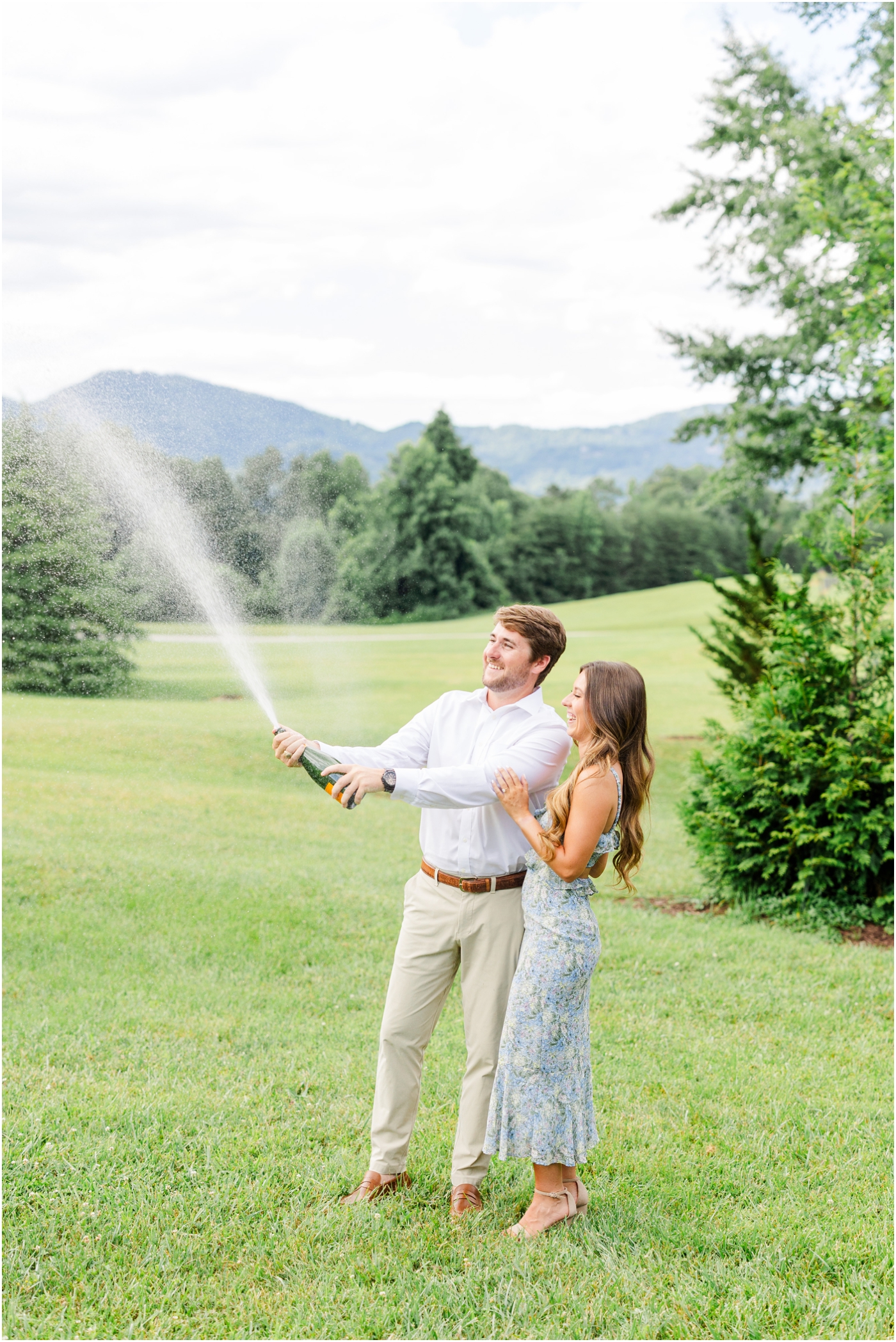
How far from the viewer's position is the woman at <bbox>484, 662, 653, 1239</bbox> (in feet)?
11.6

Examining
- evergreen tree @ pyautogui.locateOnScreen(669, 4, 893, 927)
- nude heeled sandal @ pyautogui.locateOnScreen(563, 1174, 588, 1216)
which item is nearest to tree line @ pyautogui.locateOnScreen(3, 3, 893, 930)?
evergreen tree @ pyautogui.locateOnScreen(669, 4, 893, 927)

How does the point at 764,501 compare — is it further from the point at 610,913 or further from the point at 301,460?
the point at 610,913

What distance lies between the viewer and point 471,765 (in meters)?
3.59

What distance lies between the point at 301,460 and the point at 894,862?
27.8m

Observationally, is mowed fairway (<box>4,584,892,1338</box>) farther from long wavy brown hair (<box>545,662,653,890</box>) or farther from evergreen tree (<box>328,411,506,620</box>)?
evergreen tree (<box>328,411,506,620</box>)

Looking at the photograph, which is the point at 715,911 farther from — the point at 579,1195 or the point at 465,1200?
the point at 465,1200

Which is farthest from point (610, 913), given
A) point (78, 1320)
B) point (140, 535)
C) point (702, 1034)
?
point (140, 535)

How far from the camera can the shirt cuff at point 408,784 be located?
3471mm

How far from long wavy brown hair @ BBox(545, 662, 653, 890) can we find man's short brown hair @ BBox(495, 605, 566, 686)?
166 millimetres

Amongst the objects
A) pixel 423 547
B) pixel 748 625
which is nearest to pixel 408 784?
pixel 748 625

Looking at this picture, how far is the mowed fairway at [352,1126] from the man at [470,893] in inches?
10.8

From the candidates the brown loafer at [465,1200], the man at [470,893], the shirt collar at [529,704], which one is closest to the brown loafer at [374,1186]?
the man at [470,893]

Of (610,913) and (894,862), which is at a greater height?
(894,862)

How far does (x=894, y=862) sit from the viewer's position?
26.3ft
